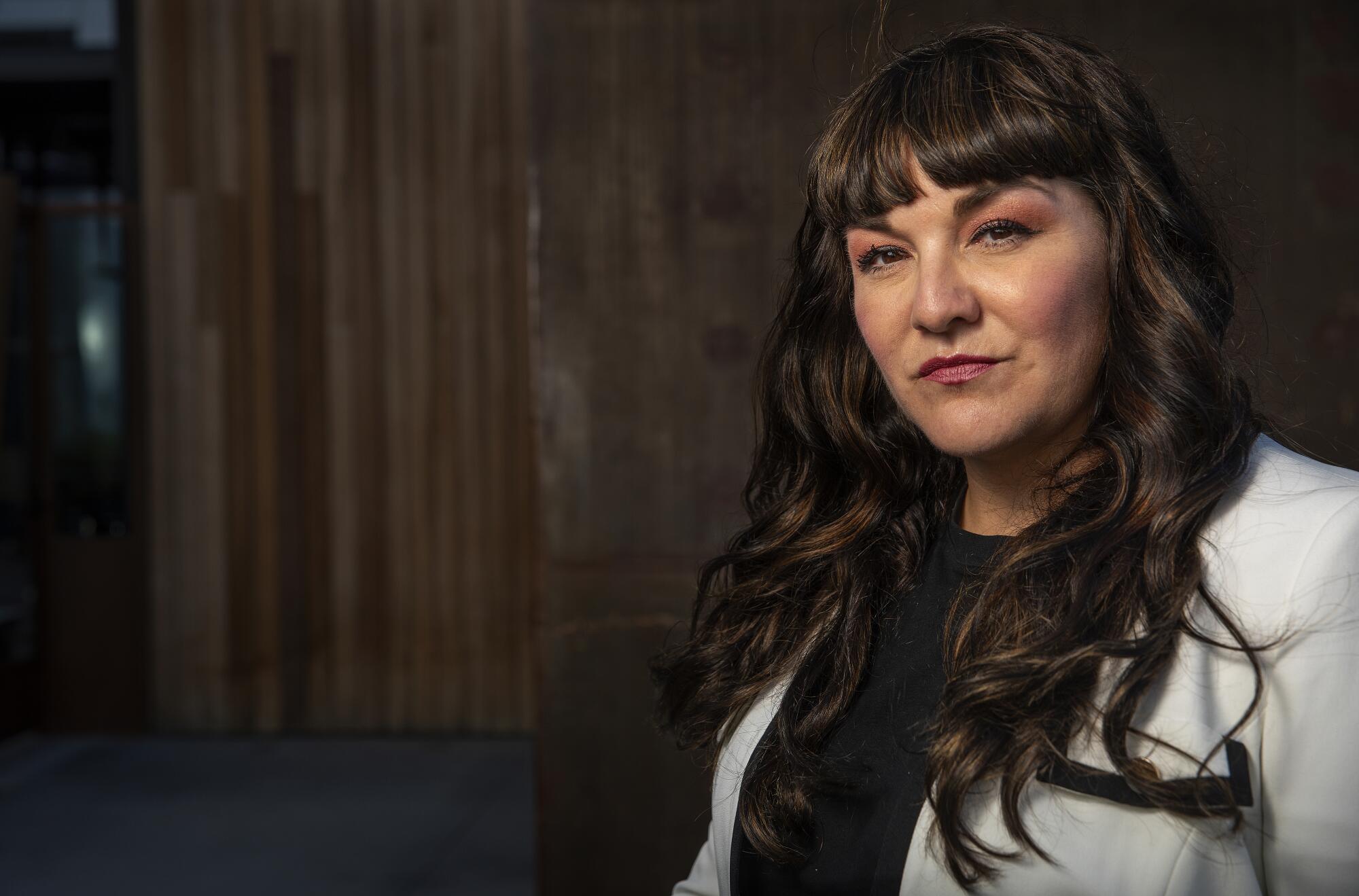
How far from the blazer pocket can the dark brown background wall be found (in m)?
1.87

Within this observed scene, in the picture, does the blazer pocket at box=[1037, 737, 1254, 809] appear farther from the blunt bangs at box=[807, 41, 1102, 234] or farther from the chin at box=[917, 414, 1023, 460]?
the blunt bangs at box=[807, 41, 1102, 234]

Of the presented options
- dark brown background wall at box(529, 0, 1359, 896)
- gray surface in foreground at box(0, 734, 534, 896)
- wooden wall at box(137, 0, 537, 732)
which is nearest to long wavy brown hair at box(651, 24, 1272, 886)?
dark brown background wall at box(529, 0, 1359, 896)

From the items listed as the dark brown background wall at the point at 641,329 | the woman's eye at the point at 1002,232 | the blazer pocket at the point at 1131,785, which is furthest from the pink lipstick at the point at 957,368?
the dark brown background wall at the point at 641,329

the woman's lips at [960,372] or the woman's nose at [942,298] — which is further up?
the woman's nose at [942,298]

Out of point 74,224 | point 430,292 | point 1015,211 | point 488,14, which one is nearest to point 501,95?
point 488,14

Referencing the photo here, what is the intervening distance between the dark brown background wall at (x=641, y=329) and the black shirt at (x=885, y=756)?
1508 millimetres

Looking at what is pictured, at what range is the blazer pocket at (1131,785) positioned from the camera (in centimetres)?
100

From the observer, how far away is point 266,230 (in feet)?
17.4

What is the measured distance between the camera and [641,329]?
2.93 meters

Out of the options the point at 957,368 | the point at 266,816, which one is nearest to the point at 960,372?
the point at 957,368

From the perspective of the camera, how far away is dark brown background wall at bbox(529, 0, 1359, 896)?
288cm

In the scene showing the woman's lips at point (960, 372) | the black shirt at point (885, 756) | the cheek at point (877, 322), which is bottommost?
the black shirt at point (885, 756)

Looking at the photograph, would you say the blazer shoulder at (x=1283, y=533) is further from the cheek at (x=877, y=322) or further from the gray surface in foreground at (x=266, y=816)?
the gray surface in foreground at (x=266, y=816)

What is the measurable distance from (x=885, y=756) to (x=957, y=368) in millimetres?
459
